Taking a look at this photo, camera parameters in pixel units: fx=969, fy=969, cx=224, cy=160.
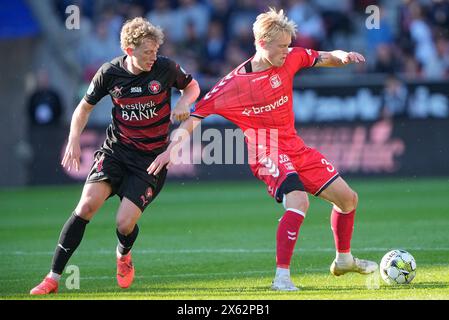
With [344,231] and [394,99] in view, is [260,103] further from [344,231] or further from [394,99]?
[394,99]

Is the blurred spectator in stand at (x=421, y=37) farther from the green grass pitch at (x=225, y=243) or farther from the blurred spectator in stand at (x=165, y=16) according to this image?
the blurred spectator in stand at (x=165, y=16)

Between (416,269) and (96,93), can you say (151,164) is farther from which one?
(416,269)

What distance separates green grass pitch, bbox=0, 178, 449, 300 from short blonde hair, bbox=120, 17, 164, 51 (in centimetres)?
188

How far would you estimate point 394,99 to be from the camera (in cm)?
1681

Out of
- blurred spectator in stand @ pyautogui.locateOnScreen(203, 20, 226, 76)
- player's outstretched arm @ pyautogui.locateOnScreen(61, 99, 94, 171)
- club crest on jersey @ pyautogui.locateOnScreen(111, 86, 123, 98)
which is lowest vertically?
player's outstretched arm @ pyautogui.locateOnScreen(61, 99, 94, 171)

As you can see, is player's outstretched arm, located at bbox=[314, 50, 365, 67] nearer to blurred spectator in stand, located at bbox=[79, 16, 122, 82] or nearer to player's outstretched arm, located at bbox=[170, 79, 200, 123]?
player's outstretched arm, located at bbox=[170, 79, 200, 123]

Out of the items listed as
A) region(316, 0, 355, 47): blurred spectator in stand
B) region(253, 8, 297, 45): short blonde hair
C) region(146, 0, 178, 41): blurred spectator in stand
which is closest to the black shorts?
region(253, 8, 297, 45): short blonde hair

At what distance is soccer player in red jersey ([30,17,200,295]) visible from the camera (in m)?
7.45

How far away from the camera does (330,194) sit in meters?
7.53

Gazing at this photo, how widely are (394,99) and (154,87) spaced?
32.1 feet

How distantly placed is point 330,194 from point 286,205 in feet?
1.48

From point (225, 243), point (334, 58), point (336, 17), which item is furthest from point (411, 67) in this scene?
point (334, 58)

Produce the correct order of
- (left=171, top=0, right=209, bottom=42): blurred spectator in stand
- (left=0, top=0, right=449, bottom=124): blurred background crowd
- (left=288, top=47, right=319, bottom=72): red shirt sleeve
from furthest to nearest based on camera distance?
(left=171, top=0, right=209, bottom=42): blurred spectator in stand
(left=0, top=0, right=449, bottom=124): blurred background crowd
(left=288, top=47, right=319, bottom=72): red shirt sleeve
